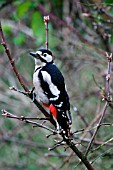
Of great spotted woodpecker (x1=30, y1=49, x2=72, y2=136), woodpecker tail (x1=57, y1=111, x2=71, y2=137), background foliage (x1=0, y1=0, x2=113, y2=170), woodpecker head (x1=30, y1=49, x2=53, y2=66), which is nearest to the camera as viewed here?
woodpecker tail (x1=57, y1=111, x2=71, y2=137)

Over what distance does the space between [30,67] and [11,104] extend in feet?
2.26

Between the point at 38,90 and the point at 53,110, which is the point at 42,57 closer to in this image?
the point at 38,90

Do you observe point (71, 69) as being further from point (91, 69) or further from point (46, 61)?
point (46, 61)

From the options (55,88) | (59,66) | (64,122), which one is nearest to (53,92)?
(55,88)

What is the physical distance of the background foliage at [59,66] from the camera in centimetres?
440

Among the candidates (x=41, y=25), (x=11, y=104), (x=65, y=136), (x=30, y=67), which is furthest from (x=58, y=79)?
(x=30, y=67)

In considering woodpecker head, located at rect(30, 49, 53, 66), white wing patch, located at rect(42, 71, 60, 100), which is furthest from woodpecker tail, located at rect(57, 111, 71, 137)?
woodpecker head, located at rect(30, 49, 53, 66)

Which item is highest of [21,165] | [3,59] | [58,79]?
[58,79]

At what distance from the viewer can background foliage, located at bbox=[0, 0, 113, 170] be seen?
4402 millimetres

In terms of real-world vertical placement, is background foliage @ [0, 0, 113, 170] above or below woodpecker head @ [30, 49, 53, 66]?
below

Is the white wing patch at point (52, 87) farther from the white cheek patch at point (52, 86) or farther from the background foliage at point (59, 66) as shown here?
the background foliage at point (59, 66)

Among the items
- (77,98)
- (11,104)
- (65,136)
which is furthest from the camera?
(11,104)

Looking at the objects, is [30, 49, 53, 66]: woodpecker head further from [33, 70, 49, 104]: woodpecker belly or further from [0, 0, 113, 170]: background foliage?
[0, 0, 113, 170]: background foliage

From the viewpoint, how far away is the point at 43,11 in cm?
448
